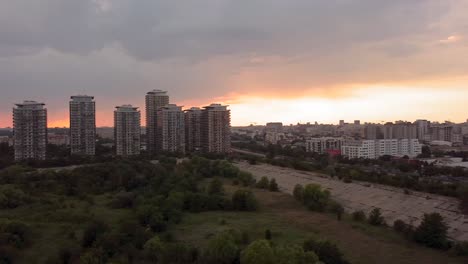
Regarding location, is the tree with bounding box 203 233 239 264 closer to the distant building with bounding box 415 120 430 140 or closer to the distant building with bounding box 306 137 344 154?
the distant building with bounding box 306 137 344 154

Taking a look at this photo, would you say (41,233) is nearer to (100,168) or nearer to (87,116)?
(100,168)

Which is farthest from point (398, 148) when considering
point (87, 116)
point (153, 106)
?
point (87, 116)

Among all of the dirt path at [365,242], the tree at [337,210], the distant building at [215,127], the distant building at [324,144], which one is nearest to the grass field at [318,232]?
the dirt path at [365,242]

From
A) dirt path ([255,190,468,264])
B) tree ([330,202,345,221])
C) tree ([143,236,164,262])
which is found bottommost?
dirt path ([255,190,468,264])

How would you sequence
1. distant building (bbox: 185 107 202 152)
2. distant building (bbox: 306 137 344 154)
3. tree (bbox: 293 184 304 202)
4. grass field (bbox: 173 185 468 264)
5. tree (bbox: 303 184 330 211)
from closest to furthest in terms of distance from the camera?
1. grass field (bbox: 173 185 468 264)
2. tree (bbox: 303 184 330 211)
3. tree (bbox: 293 184 304 202)
4. distant building (bbox: 185 107 202 152)
5. distant building (bbox: 306 137 344 154)

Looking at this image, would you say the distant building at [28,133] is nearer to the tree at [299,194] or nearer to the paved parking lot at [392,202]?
the paved parking lot at [392,202]

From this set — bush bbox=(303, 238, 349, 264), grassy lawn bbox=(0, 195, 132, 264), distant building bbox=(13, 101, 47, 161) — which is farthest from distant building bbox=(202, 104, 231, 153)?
bush bbox=(303, 238, 349, 264)
